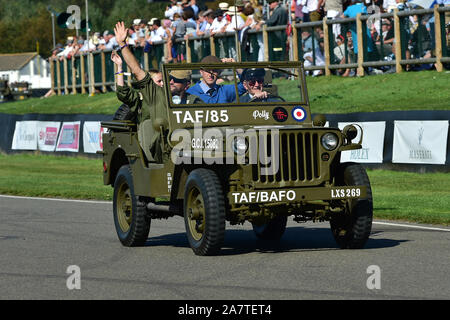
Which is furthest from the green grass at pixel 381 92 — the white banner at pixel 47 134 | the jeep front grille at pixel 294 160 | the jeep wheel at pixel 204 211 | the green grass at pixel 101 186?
the jeep wheel at pixel 204 211

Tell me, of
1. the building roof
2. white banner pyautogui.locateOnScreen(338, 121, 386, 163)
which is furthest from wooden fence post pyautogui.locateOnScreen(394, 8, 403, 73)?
the building roof

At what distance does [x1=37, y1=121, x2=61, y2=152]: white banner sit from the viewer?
94.6 feet

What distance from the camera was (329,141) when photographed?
366 inches

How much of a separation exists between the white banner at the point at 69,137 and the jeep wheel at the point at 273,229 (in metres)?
17.1

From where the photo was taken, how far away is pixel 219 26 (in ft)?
90.7

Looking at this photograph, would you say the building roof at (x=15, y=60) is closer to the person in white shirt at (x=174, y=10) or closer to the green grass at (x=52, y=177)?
the person in white shirt at (x=174, y=10)

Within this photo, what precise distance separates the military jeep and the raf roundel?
11mm

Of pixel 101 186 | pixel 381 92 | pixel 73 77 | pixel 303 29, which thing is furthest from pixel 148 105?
pixel 73 77

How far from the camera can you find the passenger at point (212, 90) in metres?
10.3

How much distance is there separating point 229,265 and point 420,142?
385 inches

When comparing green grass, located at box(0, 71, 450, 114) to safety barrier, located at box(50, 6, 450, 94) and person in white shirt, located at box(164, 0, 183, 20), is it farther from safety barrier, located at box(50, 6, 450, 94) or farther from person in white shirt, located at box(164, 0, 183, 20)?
person in white shirt, located at box(164, 0, 183, 20)

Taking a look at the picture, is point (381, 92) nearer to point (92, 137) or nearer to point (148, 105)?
point (92, 137)
